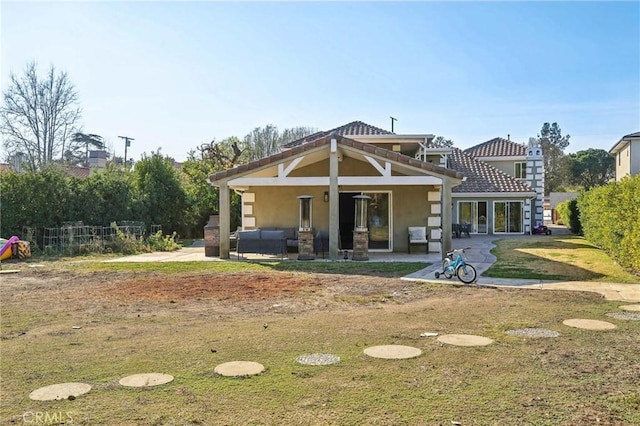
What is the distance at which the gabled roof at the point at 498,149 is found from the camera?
35.2 meters

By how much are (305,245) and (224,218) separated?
253 centimetres

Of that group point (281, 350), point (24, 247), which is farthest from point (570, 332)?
point (24, 247)

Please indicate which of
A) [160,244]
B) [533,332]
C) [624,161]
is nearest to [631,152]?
[624,161]

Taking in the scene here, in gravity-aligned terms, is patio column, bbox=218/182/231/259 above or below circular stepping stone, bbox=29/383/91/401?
above

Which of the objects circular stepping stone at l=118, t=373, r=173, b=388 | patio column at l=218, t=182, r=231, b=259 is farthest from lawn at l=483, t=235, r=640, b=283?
circular stepping stone at l=118, t=373, r=173, b=388

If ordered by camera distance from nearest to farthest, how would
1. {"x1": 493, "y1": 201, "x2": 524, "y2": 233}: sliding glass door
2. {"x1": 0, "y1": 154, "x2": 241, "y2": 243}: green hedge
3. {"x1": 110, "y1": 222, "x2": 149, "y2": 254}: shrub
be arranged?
{"x1": 110, "y1": 222, "x2": 149, "y2": 254}: shrub
{"x1": 0, "y1": 154, "x2": 241, "y2": 243}: green hedge
{"x1": 493, "y1": 201, "x2": 524, "y2": 233}: sliding glass door

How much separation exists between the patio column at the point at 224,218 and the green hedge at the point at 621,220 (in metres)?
10.3

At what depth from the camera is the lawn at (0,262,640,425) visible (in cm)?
378

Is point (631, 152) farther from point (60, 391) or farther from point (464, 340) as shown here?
point (60, 391)

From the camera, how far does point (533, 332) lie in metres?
6.25

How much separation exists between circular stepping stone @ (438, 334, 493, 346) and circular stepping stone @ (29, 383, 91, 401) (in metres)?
3.68

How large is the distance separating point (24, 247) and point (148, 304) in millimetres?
9997

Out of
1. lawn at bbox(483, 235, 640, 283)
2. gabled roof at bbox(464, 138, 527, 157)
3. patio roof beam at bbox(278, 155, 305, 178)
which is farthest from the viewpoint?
gabled roof at bbox(464, 138, 527, 157)

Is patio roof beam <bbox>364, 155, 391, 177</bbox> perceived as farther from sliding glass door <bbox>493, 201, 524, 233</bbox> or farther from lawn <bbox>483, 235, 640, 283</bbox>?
sliding glass door <bbox>493, 201, 524, 233</bbox>
